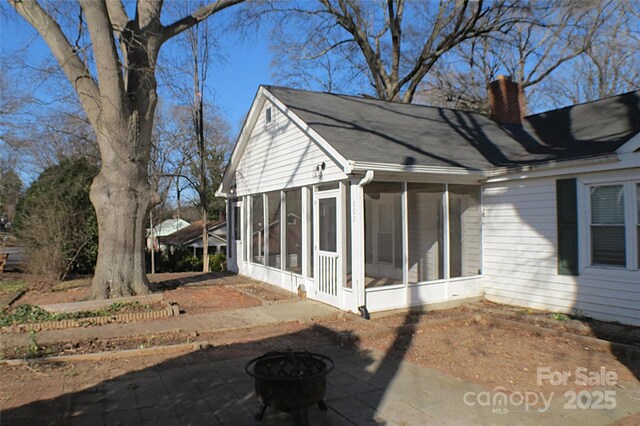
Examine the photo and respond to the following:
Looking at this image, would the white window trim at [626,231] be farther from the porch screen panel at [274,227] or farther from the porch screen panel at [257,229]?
the porch screen panel at [257,229]

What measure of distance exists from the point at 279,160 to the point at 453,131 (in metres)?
4.81

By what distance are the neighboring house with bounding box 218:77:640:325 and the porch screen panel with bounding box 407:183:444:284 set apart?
1.0 inches

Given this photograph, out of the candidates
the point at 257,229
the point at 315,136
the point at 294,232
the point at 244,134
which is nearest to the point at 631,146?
the point at 315,136

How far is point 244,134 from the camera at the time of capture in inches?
546

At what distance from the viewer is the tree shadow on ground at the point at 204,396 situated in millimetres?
4121

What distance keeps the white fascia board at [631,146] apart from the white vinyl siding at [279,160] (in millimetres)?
4671

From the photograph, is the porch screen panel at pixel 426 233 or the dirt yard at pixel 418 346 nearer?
the dirt yard at pixel 418 346

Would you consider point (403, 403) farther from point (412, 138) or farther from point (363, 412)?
point (412, 138)

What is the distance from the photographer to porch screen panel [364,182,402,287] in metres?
8.70

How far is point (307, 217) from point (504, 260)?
4452 mm

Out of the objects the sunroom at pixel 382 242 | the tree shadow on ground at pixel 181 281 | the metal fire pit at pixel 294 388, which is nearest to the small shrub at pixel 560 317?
the sunroom at pixel 382 242

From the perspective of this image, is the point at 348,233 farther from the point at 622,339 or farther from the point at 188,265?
the point at 188,265

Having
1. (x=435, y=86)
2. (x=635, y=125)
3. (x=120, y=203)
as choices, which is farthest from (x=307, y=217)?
(x=435, y=86)

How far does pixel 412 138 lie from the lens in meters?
10.4
